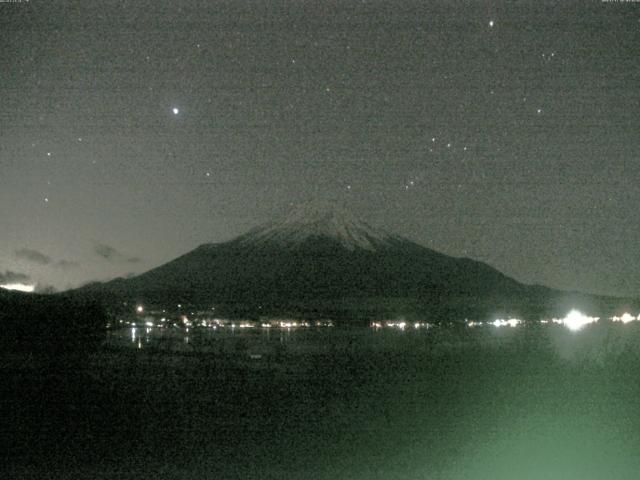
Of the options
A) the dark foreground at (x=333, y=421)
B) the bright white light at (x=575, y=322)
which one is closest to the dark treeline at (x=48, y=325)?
the dark foreground at (x=333, y=421)

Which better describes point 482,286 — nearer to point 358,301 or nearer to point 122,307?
point 358,301

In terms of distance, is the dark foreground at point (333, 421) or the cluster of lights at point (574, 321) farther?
the cluster of lights at point (574, 321)

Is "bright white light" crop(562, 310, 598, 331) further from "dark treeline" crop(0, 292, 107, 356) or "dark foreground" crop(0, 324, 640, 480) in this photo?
"dark foreground" crop(0, 324, 640, 480)

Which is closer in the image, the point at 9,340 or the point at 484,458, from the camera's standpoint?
the point at 484,458

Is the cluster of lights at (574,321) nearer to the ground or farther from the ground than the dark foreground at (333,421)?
farther from the ground

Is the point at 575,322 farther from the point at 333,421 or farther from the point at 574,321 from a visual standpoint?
the point at 333,421

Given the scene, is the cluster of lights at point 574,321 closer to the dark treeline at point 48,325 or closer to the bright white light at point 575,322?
the bright white light at point 575,322

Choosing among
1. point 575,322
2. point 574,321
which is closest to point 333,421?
point 575,322

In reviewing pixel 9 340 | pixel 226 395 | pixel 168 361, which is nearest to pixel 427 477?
pixel 226 395
